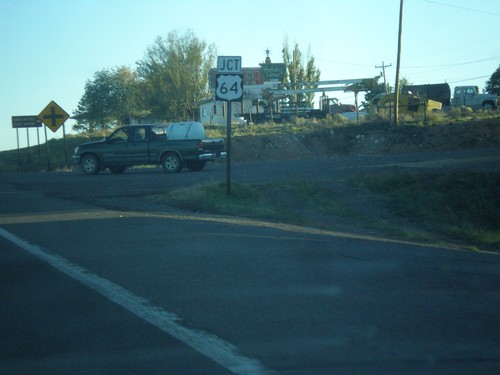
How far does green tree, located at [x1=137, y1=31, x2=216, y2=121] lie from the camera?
5022 centimetres

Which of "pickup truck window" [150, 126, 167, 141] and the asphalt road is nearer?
the asphalt road

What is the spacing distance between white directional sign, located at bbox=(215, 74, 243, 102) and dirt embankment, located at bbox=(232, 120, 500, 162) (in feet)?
76.7

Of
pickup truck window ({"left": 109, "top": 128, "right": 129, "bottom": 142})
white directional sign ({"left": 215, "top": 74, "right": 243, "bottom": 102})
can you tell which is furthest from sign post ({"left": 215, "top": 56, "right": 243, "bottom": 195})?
pickup truck window ({"left": 109, "top": 128, "right": 129, "bottom": 142})

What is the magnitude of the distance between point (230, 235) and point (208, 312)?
4480 mm

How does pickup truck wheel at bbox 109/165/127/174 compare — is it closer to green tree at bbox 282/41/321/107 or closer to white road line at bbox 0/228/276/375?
white road line at bbox 0/228/276/375

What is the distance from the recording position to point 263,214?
529 inches

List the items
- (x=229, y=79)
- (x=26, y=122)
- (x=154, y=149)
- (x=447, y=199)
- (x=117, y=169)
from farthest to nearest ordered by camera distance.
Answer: (x=26, y=122)
(x=117, y=169)
(x=154, y=149)
(x=447, y=199)
(x=229, y=79)

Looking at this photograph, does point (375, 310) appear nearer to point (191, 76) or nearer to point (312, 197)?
point (312, 197)

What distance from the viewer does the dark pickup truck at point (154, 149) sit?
2602cm

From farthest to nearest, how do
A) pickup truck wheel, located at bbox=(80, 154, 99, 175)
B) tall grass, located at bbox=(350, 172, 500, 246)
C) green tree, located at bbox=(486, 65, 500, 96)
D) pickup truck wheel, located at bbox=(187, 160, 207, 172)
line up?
green tree, located at bbox=(486, 65, 500, 96) < pickup truck wheel, located at bbox=(80, 154, 99, 175) < pickup truck wheel, located at bbox=(187, 160, 207, 172) < tall grass, located at bbox=(350, 172, 500, 246)

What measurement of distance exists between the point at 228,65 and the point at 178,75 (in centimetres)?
3628

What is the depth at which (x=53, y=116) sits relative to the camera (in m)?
32.1

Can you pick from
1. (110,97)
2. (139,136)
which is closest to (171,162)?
(139,136)

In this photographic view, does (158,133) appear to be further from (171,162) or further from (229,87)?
(229,87)
